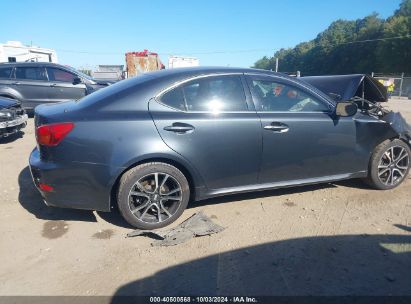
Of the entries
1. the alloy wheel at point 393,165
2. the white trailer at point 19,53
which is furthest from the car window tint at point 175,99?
the white trailer at point 19,53

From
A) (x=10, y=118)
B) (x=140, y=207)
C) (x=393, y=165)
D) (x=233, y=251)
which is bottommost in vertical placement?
(x=233, y=251)

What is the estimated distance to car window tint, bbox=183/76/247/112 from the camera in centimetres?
347

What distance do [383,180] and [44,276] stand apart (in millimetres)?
4136

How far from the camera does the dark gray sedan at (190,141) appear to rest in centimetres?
317

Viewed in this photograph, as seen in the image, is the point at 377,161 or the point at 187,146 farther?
the point at 377,161

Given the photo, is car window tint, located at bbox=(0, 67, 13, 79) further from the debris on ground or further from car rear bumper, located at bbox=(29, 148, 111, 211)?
the debris on ground

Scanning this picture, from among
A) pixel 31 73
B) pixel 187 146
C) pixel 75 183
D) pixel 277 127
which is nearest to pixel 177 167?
pixel 187 146

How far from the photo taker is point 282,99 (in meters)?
3.81

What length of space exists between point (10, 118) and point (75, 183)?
479 centimetres

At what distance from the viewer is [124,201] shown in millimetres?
3291

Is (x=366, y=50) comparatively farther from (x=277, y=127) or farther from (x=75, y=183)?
(x=75, y=183)

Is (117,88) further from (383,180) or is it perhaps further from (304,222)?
(383,180)

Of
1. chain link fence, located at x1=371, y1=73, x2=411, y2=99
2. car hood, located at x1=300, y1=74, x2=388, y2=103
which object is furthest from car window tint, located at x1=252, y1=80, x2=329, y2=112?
chain link fence, located at x1=371, y1=73, x2=411, y2=99

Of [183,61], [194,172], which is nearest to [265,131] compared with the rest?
[194,172]
